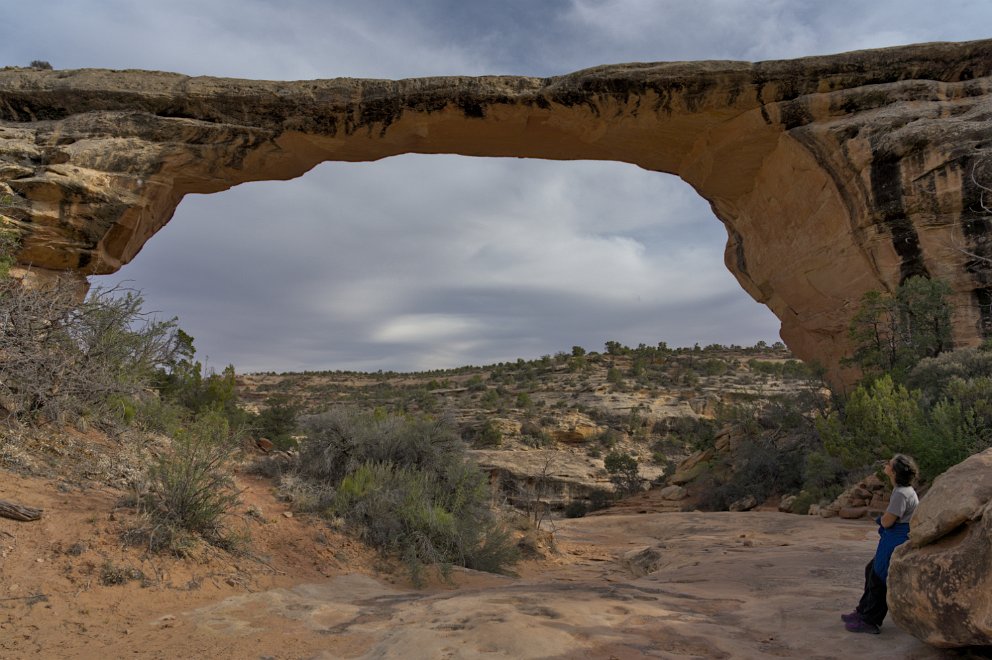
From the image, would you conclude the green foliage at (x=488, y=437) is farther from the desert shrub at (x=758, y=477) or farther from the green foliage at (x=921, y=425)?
the green foliage at (x=921, y=425)

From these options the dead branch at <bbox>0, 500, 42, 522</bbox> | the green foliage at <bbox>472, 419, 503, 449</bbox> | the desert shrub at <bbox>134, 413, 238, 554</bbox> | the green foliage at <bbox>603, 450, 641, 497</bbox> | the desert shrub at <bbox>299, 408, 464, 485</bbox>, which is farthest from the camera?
the green foliage at <bbox>472, 419, 503, 449</bbox>

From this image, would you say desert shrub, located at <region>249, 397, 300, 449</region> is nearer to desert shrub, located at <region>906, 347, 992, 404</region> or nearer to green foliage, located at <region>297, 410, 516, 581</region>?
green foliage, located at <region>297, 410, 516, 581</region>

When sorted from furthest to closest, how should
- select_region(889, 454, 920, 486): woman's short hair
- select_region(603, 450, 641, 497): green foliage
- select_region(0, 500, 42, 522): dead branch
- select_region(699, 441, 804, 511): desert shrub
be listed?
select_region(603, 450, 641, 497): green foliage → select_region(699, 441, 804, 511): desert shrub → select_region(0, 500, 42, 522): dead branch → select_region(889, 454, 920, 486): woman's short hair

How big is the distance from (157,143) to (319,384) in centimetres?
3174

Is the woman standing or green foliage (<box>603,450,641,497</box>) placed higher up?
the woman standing

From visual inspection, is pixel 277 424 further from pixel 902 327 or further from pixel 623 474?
pixel 902 327

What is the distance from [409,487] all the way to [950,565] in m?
5.29

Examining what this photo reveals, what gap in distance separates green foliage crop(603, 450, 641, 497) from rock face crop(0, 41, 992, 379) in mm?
8220

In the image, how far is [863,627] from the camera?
353 centimetres

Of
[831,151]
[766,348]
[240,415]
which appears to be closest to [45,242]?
[240,415]

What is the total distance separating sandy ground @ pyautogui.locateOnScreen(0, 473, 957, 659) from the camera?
10.9 ft

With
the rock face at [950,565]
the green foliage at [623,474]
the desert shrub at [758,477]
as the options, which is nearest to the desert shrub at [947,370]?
the desert shrub at [758,477]

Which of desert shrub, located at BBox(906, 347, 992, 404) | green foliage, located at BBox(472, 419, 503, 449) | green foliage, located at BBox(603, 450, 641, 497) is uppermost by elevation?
desert shrub, located at BBox(906, 347, 992, 404)

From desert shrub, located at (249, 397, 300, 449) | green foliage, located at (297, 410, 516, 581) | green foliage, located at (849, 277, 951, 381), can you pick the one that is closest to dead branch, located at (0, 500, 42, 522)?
green foliage, located at (297, 410, 516, 581)
